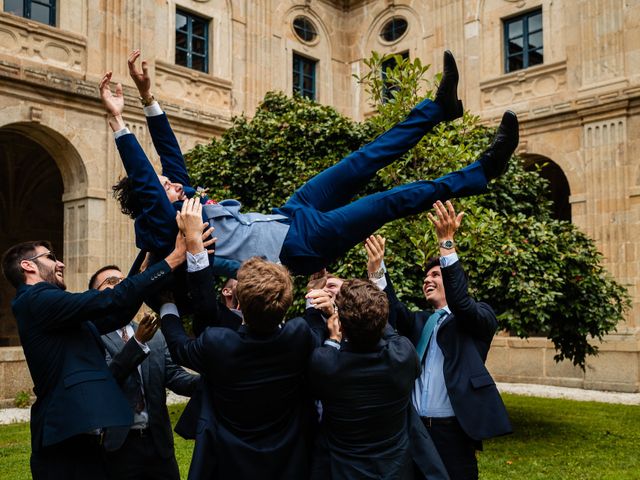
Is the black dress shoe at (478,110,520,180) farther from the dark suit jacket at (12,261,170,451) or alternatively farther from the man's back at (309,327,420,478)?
the dark suit jacket at (12,261,170,451)

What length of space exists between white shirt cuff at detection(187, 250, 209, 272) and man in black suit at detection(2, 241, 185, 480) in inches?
4.1

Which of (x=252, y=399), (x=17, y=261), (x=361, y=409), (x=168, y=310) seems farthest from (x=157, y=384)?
(x=361, y=409)

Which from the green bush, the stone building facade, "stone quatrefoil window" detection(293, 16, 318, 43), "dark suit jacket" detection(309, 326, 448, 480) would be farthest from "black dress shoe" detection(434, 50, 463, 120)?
"stone quatrefoil window" detection(293, 16, 318, 43)

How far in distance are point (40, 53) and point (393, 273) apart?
30.7 feet

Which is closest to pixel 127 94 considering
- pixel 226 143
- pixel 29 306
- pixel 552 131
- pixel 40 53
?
pixel 40 53

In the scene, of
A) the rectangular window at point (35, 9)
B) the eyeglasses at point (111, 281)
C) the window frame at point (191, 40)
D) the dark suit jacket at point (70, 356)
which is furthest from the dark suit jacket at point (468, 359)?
the window frame at point (191, 40)

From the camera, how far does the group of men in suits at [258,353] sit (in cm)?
311

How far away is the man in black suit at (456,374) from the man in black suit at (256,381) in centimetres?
110

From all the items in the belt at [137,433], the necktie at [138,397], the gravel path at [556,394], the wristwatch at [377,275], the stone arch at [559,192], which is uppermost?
the stone arch at [559,192]

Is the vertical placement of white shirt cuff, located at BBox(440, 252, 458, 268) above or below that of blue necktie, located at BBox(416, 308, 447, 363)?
above

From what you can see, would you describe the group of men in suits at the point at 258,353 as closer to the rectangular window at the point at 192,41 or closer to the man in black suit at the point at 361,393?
the man in black suit at the point at 361,393

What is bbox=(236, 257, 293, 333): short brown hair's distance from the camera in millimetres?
3018

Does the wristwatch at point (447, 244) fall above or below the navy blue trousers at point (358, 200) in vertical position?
below

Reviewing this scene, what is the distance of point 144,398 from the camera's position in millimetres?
4203
